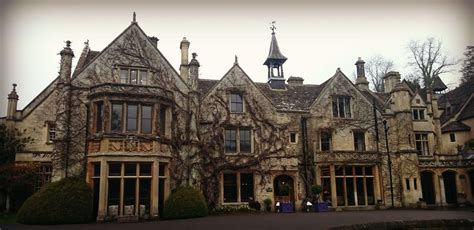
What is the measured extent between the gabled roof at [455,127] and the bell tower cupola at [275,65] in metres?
15.0

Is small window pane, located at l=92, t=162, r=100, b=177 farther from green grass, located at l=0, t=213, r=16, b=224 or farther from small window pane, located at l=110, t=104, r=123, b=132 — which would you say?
green grass, located at l=0, t=213, r=16, b=224

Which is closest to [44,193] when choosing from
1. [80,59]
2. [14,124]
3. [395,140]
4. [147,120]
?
[147,120]

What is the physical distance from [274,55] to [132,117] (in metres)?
15.1

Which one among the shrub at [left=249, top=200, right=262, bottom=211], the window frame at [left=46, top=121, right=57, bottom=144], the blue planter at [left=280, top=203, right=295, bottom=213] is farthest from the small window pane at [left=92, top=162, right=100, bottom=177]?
the blue planter at [left=280, top=203, right=295, bottom=213]

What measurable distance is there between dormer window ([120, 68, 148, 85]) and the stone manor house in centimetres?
7

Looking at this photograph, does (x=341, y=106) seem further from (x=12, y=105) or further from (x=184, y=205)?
(x=12, y=105)

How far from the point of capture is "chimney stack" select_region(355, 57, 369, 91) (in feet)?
103

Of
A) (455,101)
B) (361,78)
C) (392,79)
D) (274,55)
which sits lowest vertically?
(455,101)

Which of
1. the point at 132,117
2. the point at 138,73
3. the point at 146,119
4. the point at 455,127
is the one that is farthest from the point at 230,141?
the point at 455,127

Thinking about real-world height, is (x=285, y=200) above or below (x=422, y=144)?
below

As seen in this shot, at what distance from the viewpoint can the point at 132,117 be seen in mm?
19984

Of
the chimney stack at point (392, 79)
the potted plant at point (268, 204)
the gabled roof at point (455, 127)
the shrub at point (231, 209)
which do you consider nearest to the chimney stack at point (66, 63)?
the shrub at point (231, 209)

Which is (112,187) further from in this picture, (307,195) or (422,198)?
(422,198)

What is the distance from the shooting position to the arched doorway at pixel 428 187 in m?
27.5
